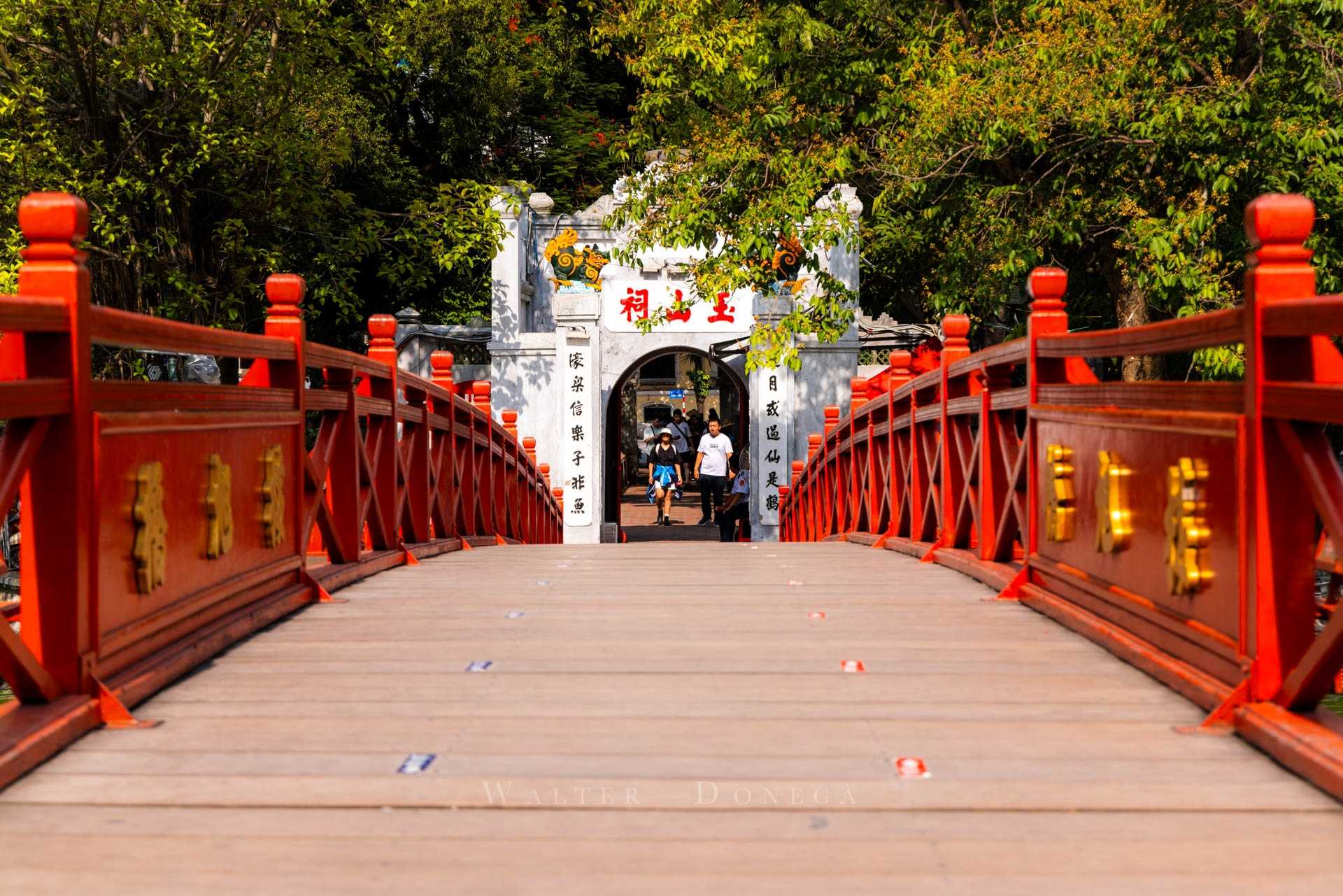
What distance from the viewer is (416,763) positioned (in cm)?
281

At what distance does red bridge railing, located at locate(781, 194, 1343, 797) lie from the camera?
2828 millimetres

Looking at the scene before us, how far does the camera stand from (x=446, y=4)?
17.6 m

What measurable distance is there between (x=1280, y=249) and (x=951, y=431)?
11.8ft

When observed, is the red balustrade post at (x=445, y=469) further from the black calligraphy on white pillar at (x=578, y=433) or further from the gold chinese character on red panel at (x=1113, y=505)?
the black calligraphy on white pillar at (x=578, y=433)

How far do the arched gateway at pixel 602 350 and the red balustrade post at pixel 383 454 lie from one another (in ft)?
30.9

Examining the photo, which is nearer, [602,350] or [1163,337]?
[1163,337]

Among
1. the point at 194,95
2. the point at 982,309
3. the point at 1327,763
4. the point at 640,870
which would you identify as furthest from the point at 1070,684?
the point at 194,95

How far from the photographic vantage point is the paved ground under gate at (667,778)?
2.22 metres

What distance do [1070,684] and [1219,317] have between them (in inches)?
39.6

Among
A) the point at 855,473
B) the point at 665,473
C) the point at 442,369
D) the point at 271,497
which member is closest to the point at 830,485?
the point at 855,473

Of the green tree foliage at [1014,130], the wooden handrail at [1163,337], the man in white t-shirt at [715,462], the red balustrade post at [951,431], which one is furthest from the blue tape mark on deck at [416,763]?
the man in white t-shirt at [715,462]

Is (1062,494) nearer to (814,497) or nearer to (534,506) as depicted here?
(814,497)

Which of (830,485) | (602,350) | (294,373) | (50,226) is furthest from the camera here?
(602,350)

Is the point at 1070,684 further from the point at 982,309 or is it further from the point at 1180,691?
the point at 982,309
